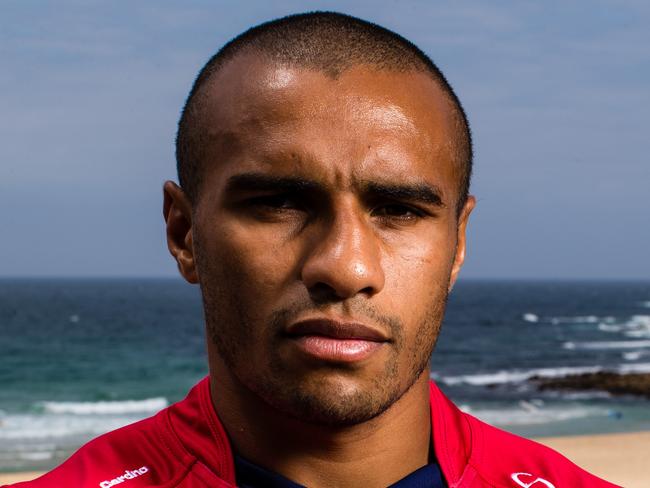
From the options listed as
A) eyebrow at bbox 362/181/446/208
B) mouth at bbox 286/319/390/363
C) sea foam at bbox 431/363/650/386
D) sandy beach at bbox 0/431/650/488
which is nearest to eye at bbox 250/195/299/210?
eyebrow at bbox 362/181/446/208

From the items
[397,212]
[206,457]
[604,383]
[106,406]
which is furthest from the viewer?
[604,383]

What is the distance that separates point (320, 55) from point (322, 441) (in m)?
0.93

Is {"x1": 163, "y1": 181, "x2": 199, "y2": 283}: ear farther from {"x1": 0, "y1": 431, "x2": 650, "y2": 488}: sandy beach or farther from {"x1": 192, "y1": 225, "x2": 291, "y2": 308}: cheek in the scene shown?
{"x1": 0, "y1": 431, "x2": 650, "y2": 488}: sandy beach

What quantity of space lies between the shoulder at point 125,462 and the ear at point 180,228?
455 millimetres

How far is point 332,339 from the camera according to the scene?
1.92 metres

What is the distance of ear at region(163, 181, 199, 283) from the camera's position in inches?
92.8

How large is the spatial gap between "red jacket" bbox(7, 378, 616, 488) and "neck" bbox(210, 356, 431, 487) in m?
0.07

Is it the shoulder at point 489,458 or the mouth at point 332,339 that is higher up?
the mouth at point 332,339

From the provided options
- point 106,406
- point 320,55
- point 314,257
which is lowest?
point 106,406

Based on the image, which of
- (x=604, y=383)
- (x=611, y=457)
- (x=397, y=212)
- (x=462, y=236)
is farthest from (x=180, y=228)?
(x=604, y=383)

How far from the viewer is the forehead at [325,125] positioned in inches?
80.1

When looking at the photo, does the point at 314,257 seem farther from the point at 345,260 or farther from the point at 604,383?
the point at 604,383

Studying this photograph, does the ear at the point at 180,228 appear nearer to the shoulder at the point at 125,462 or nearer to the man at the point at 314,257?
the man at the point at 314,257

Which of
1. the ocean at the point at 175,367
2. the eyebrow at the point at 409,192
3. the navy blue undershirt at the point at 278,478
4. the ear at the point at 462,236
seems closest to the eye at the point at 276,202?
the eyebrow at the point at 409,192
